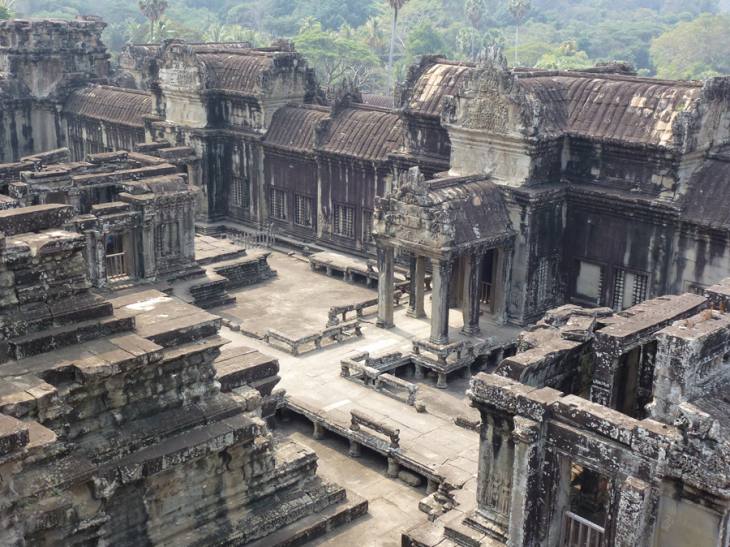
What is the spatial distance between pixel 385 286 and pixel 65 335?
12.9m

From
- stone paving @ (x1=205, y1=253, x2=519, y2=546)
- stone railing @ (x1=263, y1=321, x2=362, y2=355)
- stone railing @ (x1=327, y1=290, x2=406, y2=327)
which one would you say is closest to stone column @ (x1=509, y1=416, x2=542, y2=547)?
stone paving @ (x1=205, y1=253, x2=519, y2=546)

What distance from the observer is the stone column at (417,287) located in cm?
2791

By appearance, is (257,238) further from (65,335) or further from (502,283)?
(65,335)

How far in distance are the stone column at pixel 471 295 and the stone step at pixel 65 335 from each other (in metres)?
12.0

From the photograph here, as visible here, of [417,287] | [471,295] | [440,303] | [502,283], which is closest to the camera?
[440,303]

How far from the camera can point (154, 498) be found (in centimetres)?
1600

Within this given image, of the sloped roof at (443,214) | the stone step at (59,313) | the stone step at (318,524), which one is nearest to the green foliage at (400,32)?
the sloped roof at (443,214)

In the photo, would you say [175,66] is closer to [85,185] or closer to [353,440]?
[85,185]

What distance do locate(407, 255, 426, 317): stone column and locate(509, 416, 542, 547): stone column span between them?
13.5 meters

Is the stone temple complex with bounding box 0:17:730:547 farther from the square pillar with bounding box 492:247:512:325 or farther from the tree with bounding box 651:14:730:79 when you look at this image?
the tree with bounding box 651:14:730:79

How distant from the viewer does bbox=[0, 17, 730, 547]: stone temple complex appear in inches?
563

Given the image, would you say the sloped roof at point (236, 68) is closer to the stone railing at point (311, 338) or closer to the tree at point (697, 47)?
the stone railing at point (311, 338)

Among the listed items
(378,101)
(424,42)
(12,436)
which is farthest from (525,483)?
(424,42)

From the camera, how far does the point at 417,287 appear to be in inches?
1117
